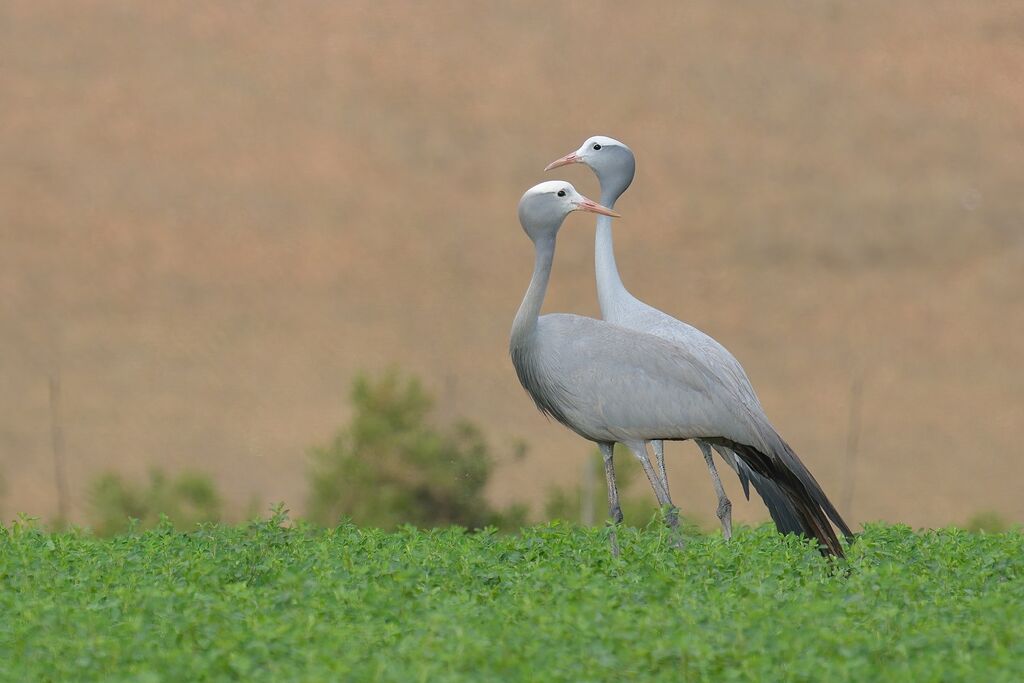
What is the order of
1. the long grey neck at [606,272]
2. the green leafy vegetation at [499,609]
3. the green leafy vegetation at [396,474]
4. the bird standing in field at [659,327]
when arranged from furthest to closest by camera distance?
the green leafy vegetation at [396,474], the long grey neck at [606,272], the bird standing in field at [659,327], the green leafy vegetation at [499,609]

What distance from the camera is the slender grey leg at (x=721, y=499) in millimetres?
11461

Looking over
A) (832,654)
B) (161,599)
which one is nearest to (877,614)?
(832,654)

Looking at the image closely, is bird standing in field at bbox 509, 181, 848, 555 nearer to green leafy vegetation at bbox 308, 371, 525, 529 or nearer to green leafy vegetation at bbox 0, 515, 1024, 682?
green leafy vegetation at bbox 0, 515, 1024, 682

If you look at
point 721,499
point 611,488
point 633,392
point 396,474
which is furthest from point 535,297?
point 396,474

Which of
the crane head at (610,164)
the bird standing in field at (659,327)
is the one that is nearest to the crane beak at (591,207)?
the bird standing in field at (659,327)

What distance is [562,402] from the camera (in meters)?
11.0

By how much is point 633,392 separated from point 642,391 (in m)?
0.06

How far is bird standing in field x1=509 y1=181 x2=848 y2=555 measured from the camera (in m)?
10.7

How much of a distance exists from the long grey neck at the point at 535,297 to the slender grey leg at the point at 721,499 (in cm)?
152

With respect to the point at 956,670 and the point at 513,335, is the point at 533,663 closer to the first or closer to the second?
the point at 956,670

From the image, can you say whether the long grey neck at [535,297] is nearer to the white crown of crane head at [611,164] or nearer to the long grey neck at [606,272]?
the long grey neck at [606,272]

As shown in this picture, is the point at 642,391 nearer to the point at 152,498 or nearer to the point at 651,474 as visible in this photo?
the point at 651,474

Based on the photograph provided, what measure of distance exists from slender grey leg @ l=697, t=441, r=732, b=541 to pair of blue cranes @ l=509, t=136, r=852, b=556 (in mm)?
17

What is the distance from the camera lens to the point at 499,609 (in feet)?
26.6
